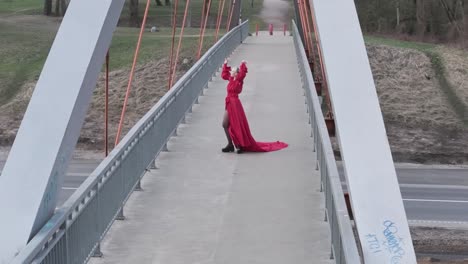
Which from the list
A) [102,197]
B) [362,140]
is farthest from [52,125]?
[362,140]

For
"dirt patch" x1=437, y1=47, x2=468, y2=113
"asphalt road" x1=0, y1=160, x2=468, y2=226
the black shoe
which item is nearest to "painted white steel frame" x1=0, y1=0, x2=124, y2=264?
the black shoe

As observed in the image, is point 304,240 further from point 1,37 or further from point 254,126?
point 1,37

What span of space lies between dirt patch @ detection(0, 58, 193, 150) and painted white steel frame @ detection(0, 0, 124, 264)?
1233 inches

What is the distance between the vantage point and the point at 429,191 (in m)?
34.6

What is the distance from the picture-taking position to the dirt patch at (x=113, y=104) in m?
42.9

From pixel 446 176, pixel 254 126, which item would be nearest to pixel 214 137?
pixel 254 126

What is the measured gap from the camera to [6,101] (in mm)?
47406

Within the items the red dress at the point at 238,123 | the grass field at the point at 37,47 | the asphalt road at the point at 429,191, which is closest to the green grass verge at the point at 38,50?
the grass field at the point at 37,47

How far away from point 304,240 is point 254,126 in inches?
363

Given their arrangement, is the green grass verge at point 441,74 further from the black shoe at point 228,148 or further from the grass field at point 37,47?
the black shoe at point 228,148

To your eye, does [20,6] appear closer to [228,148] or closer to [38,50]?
[38,50]

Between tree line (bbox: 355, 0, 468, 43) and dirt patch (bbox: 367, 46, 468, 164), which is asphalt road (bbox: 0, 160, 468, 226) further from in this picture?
tree line (bbox: 355, 0, 468, 43)

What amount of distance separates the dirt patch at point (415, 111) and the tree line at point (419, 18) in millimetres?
11044

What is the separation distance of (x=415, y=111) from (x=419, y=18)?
928 inches
